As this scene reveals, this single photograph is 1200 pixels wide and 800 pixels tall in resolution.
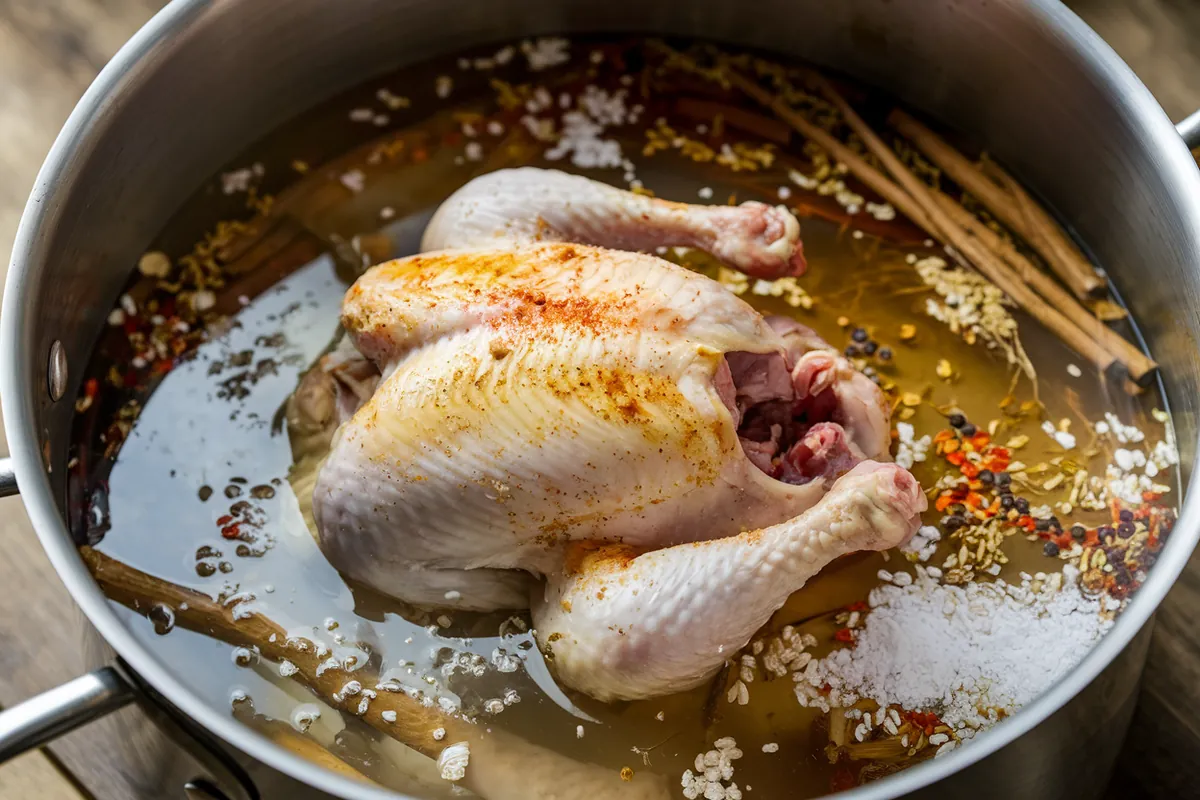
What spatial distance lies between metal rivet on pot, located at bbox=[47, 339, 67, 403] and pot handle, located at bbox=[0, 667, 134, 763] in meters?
0.51

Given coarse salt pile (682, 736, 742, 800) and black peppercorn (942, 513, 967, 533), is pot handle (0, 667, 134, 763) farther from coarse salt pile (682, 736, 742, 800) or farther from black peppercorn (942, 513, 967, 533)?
black peppercorn (942, 513, 967, 533)

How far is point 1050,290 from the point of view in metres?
1.79

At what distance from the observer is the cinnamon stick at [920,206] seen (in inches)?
69.2

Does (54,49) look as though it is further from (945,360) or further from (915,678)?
(915,678)

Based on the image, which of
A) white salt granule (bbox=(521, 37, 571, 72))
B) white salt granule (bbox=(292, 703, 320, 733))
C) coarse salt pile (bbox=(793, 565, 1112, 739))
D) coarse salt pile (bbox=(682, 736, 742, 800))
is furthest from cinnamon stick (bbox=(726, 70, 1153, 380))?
white salt granule (bbox=(292, 703, 320, 733))

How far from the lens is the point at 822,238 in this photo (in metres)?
1.87

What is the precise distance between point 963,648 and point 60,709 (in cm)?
109

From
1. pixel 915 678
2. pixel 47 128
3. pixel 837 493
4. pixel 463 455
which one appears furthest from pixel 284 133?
pixel 915 678

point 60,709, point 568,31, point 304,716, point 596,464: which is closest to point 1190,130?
point 596,464

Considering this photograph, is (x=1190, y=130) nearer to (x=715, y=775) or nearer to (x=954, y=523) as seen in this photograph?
(x=954, y=523)

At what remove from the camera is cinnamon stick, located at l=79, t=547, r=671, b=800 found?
54.9 inches

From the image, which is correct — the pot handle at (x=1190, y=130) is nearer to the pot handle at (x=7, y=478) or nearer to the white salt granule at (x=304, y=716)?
the white salt granule at (x=304, y=716)

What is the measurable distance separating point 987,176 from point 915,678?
906 millimetres

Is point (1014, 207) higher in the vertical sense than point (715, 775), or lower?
higher
